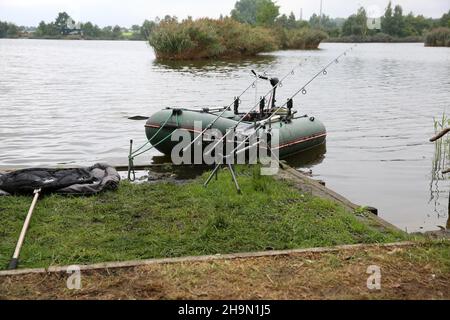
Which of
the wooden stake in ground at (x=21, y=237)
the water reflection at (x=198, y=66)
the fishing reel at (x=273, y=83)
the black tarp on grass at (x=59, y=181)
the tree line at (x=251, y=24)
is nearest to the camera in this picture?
the wooden stake in ground at (x=21, y=237)

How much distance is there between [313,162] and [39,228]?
23.5 feet

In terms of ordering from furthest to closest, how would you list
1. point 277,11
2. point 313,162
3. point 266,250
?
point 277,11, point 313,162, point 266,250

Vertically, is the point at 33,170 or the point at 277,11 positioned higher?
the point at 277,11

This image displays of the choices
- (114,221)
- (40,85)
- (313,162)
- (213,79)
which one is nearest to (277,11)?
(213,79)

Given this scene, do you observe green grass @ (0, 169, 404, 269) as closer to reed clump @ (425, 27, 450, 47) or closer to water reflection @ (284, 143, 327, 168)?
water reflection @ (284, 143, 327, 168)

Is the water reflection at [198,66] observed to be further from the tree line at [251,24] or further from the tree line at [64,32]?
the tree line at [64,32]

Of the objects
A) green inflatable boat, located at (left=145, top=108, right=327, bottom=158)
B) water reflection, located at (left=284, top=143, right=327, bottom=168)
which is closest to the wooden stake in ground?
green inflatable boat, located at (left=145, top=108, right=327, bottom=158)

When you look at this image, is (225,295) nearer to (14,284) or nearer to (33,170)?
(14,284)

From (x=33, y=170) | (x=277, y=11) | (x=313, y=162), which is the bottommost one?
(x=313, y=162)

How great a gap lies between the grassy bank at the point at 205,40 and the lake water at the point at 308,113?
22.4ft

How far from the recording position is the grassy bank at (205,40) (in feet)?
125

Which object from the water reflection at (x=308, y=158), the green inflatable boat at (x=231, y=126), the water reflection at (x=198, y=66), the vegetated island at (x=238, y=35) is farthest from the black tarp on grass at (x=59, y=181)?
the water reflection at (x=198, y=66)

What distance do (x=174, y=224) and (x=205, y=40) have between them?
1389 inches

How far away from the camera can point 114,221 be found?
5789 millimetres
